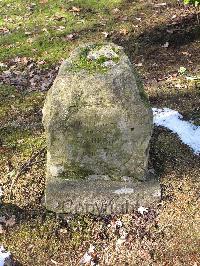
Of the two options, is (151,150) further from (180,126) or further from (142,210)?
(142,210)

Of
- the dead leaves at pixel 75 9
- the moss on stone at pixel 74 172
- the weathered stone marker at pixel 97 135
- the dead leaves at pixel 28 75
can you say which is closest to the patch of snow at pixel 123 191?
the weathered stone marker at pixel 97 135

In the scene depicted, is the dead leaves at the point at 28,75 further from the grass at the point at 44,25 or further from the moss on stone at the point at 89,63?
the moss on stone at the point at 89,63

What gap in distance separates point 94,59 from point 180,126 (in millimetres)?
2118

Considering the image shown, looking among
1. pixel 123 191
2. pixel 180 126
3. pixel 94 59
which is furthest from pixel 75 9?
pixel 123 191

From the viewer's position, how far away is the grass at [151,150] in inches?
201

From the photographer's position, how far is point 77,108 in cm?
478

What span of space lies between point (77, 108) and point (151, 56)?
5196mm

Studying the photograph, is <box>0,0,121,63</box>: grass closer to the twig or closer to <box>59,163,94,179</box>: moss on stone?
the twig

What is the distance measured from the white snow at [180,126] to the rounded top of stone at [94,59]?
1.83 m

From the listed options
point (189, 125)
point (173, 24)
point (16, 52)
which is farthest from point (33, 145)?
point (173, 24)

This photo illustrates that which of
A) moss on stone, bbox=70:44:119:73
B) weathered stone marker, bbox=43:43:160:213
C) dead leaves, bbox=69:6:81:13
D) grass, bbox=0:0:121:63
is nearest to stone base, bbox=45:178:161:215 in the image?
weathered stone marker, bbox=43:43:160:213

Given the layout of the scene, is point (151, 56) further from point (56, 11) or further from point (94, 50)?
point (94, 50)

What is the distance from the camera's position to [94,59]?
491 cm

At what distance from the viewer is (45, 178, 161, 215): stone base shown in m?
5.32
